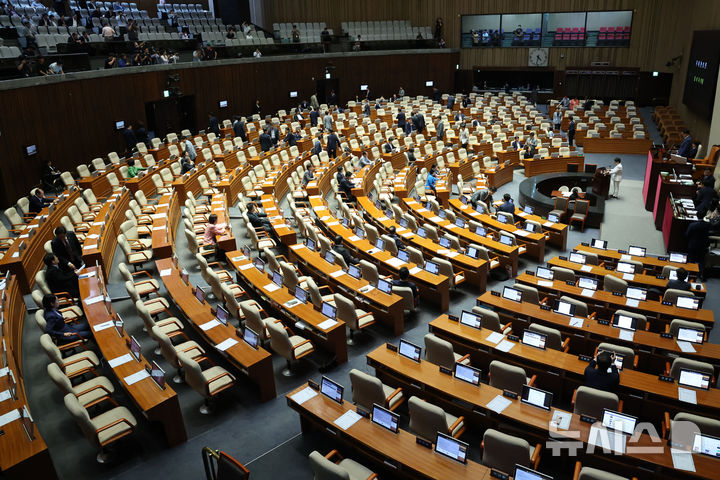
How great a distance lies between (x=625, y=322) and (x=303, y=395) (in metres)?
4.77

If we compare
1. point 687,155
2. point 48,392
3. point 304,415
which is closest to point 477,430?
point 304,415

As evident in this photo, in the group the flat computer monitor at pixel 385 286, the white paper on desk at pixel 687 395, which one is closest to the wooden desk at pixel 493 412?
the white paper on desk at pixel 687 395

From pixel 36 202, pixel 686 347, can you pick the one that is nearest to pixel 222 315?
pixel 686 347

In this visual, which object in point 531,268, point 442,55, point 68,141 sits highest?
point 442,55

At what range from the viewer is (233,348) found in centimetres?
692

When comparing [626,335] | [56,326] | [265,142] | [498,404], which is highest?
[265,142]

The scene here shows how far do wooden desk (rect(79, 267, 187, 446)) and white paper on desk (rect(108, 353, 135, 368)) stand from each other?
1.5 inches

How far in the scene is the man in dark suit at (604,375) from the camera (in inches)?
233

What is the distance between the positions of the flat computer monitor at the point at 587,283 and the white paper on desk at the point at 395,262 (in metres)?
3.16

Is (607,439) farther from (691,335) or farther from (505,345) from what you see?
(691,335)

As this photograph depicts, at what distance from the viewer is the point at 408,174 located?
17.0 m

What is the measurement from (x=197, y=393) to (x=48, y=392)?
1935 millimetres

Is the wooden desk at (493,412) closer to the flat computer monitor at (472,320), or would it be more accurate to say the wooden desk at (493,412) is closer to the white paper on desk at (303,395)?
the white paper on desk at (303,395)

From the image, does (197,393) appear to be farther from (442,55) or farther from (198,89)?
(442,55)
